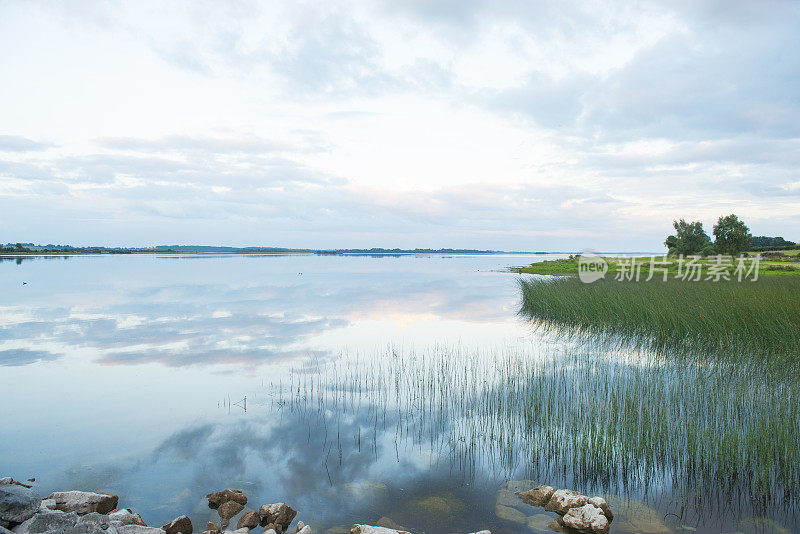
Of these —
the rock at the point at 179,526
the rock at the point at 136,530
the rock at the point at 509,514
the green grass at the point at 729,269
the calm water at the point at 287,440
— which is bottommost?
the calm water at the point at 287,440

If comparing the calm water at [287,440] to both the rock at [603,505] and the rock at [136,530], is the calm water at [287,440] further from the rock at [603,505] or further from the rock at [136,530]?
the rock at [136,530]

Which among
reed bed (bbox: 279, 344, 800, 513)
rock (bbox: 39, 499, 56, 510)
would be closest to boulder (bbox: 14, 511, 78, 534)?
rock (bbox: 39, 499, 56, 510)

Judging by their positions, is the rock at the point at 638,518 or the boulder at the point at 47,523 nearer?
the boulder at the point at 47,523

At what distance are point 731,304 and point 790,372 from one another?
590 cm

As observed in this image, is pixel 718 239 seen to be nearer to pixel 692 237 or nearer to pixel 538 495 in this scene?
pixel 692 237

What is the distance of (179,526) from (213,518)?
0.48 metres

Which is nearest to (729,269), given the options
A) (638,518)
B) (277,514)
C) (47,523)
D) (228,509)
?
(638,518)

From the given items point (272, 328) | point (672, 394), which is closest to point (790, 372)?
point (672, 394)

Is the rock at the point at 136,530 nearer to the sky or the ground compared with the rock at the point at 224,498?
nearer to the sky

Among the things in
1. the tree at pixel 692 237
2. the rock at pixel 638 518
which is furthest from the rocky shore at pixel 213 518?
the tree at pixel 692 237

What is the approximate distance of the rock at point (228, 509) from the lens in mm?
5445

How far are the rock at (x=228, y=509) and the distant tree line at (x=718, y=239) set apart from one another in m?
62.6

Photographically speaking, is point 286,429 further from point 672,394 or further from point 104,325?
point 104,325

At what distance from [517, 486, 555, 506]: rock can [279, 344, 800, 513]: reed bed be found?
20.0 inches
